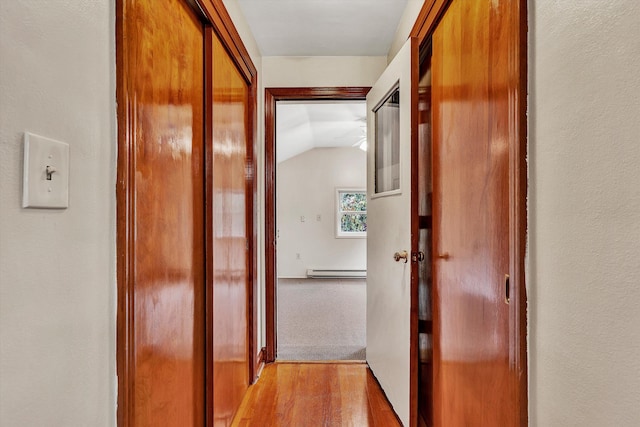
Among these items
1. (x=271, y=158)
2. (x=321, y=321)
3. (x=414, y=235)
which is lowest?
(x=321, y=321)

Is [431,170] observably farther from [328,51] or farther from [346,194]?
[346,194]

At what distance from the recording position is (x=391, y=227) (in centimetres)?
210

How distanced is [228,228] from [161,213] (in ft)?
2.28

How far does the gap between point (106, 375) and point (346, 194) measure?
6442mm

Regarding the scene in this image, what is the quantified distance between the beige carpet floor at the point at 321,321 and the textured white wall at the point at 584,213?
229 cm

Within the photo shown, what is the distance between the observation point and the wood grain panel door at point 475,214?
1.03 metres

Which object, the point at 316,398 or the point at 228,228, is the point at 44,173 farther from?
the point at 316,398

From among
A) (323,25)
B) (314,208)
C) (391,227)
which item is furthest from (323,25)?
(314,208)

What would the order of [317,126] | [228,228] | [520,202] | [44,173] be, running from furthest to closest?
[317,126] < [228,228] < [520,202] < [44,173]

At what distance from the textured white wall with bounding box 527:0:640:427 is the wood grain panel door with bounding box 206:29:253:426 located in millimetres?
1205

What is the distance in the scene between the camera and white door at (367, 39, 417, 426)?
1.85 meters

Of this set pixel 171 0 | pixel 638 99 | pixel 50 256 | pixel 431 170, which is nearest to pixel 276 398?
pixel 431 170

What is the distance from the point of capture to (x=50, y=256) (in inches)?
26.1

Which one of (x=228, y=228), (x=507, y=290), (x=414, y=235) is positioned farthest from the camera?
(x=228, y=228)
